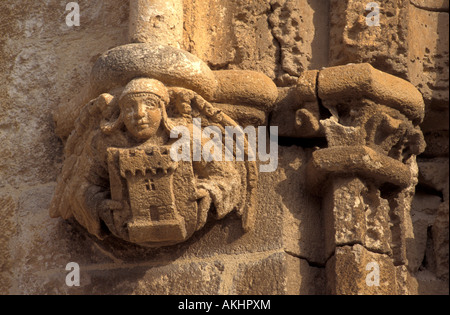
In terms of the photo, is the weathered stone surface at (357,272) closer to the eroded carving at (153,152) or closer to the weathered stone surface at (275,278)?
the weathered stone surface at (275,278)

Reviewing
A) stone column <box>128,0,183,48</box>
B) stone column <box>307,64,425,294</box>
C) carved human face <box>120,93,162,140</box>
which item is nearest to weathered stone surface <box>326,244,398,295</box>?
stone column <box>307,64,425,294</box>

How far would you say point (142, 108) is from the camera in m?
3.51

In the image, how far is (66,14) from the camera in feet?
14.1

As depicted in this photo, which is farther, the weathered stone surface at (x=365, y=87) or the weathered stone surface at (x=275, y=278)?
the weathered stone surface at (x=365, y=87)

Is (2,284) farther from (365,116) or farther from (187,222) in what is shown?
(365,116)

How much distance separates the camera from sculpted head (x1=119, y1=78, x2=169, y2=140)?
11.5 feet

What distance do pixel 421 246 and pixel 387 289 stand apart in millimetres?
621

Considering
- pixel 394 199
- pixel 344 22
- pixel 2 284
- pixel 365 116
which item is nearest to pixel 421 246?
pixel 394 199

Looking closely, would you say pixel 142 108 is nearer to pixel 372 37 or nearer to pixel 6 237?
pixel 6 237

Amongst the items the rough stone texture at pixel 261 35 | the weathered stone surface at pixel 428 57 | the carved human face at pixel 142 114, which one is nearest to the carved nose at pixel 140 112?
the carved human face at pixel 142 114

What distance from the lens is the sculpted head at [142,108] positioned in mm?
3510

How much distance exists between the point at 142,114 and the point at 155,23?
47cm

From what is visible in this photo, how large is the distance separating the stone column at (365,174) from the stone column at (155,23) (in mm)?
602

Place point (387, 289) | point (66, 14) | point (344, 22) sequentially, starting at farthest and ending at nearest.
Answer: point (66, 14), point (344, 22), point (387, 289)
